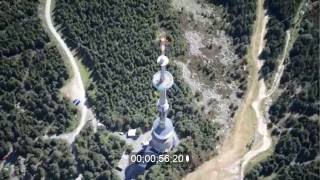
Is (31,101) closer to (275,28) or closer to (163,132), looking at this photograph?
(163,132)

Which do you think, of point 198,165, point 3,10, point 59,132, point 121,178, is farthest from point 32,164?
point 3,10

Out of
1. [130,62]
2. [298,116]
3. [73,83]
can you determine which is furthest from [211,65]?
[73,83]

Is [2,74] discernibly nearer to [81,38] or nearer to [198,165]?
[81,38]

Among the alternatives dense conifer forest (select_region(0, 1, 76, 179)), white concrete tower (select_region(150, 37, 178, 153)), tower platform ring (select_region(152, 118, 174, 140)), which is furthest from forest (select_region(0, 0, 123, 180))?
tower platform ring (select_region(152, 118, 174, 140))

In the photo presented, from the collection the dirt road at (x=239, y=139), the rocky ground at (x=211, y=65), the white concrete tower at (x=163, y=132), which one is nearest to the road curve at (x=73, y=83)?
the white concrete tower at (x=163, y=132)

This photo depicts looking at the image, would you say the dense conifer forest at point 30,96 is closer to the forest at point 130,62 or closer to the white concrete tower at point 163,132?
the forest at point 130,62

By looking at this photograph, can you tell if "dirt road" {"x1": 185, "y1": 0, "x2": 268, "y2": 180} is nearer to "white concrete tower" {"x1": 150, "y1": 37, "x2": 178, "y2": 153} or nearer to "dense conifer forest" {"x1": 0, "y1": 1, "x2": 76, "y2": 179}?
"white concrete tower" {"x1": 150, "y1": 37, "x2": 178, "y2": 153}

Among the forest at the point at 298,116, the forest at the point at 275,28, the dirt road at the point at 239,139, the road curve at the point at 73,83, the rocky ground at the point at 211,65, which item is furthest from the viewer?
the forest at the point at 275,28
